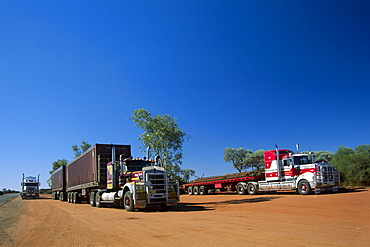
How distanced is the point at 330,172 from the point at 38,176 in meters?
40.6

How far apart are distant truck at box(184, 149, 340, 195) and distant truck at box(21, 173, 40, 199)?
31614 millimetres

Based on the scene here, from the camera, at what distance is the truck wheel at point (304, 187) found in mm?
22203

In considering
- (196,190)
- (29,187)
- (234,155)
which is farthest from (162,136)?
(234,155)

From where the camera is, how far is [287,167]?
23828mm

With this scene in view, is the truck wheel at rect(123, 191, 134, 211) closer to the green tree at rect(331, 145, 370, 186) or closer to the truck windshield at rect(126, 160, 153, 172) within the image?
the truck windshield at rect(126, 160, 153, 172)

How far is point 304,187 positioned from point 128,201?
45.2 feet

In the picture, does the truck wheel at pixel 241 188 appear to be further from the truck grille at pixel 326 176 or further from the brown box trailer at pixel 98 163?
the brown box trailer at pixel 98 163

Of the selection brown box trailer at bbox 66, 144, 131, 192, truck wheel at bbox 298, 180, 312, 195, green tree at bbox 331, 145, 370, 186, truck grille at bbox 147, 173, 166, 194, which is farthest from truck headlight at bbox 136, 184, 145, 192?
green tree at bbox 331, 145, 370, 186

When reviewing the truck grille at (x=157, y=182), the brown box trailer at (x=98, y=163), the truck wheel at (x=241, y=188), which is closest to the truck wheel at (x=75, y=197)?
the brown box trailer at (x=98, y=163)

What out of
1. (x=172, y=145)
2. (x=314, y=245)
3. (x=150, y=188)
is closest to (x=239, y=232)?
(x=314, y=245)

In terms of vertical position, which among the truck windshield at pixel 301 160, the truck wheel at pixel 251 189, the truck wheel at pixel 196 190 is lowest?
the truck wheel at pixel 196 190

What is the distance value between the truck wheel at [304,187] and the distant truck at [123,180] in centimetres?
1114

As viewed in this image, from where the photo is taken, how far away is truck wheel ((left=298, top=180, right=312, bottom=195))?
22.2 meters

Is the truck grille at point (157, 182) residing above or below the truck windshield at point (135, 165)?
below
